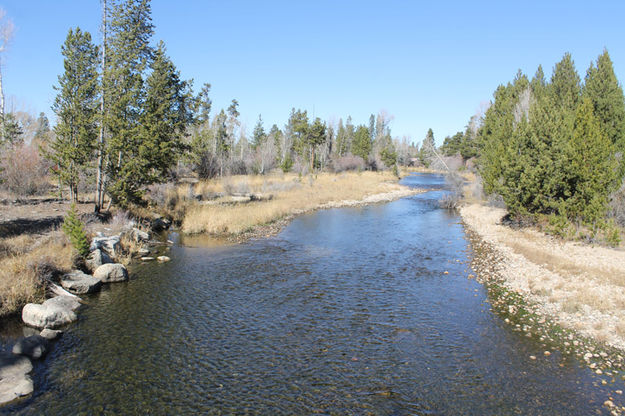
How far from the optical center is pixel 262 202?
34.9m

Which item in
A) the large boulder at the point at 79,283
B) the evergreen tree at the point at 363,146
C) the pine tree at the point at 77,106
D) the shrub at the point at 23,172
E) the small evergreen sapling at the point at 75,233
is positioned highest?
the evergreen tree at the point at 363,146

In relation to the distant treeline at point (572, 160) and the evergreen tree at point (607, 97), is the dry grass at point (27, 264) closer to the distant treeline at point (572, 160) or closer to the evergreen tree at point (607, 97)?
the distant treeline at point (572, 160)

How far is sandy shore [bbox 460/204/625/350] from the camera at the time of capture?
37.6 feet

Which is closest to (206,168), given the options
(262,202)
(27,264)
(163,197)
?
(262,202)

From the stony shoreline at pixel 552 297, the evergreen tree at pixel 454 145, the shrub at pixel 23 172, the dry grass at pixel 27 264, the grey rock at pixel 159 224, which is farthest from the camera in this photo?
the evergreen tree at pixel 454 145

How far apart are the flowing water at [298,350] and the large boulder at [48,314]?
0.49 meters

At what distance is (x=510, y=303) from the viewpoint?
13.5m

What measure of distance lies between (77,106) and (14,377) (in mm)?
18548

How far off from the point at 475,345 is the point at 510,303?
155 inches

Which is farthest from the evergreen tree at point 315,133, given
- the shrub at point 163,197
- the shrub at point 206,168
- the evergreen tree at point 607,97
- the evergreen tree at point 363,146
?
the evergreen tree at point 607,97

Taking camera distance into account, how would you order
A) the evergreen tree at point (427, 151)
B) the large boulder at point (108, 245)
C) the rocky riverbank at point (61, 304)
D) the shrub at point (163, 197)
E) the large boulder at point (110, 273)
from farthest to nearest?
1. the evergreen tree at point (427, 151)
2. the shrub at point (163, 197)
3. the large boulder at point (108, 245)
4. the large boulder at point (110, 273)
5. the rocky riverbank at point (61, 304)

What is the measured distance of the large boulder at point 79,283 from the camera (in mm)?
13289

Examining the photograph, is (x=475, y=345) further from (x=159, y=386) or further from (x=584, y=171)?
(x=584, y=171)

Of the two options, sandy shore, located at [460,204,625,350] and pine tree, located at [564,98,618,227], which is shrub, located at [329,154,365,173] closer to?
sandy shore, located at [460,204,625,350]
